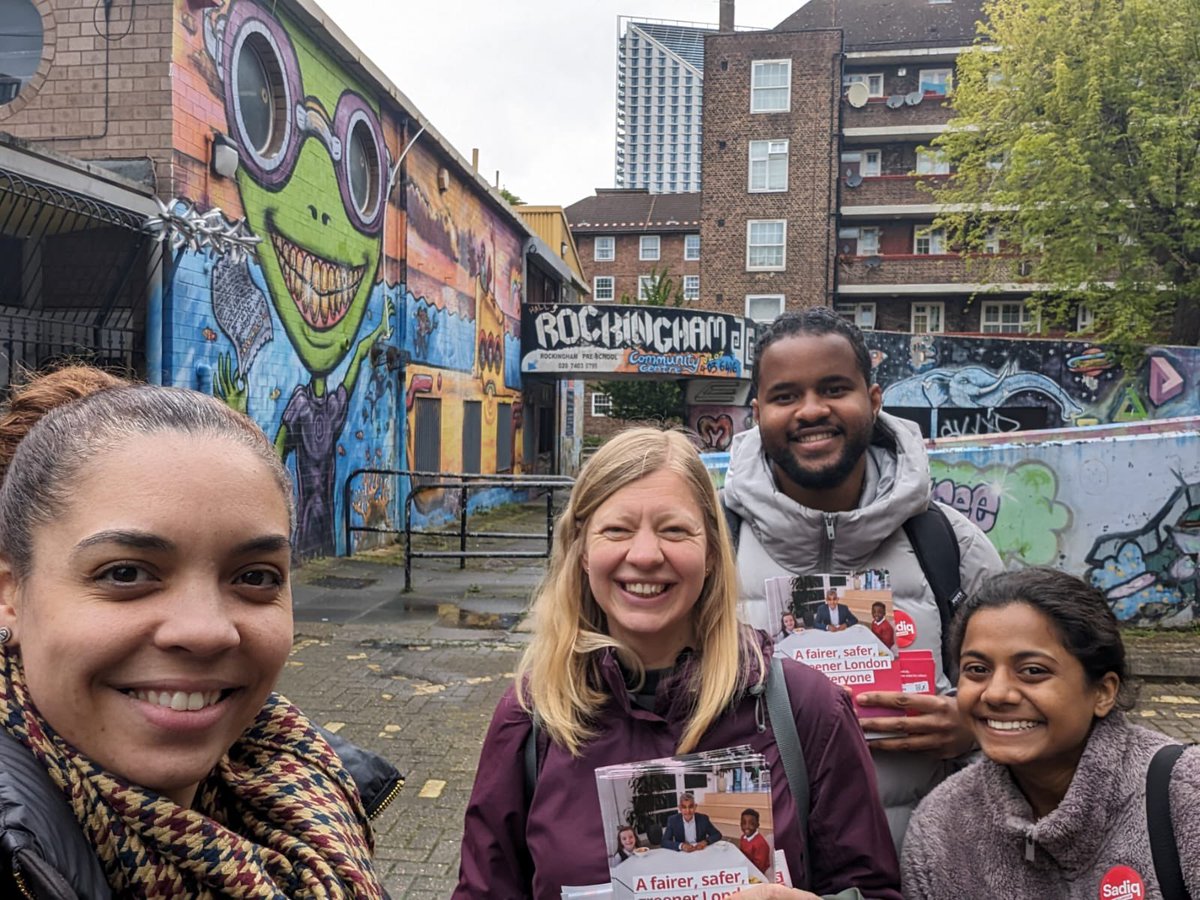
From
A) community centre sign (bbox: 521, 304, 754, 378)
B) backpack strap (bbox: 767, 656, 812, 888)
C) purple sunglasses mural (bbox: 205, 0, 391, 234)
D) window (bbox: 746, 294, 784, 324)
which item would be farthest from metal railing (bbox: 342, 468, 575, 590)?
window (bbox: 746, 294, 784, 324)

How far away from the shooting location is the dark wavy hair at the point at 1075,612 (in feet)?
6.07

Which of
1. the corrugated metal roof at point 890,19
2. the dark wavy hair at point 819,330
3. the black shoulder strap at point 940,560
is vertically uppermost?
the corrugated metal roof at point 890,19

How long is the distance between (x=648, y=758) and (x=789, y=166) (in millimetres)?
35776

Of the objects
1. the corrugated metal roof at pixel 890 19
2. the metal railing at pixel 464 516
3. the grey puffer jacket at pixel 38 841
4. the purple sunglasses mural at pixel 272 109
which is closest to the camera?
the grey puffer jacket at pixel 38 841

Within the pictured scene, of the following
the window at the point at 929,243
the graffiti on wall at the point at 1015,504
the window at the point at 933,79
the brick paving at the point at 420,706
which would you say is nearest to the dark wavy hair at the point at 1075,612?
the brick paving at the point at 420,706

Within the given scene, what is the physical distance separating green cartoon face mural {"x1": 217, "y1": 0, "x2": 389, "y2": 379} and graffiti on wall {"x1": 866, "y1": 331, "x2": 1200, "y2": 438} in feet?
46.5

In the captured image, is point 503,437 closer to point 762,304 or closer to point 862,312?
point 762,304

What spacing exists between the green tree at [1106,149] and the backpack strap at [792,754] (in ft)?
55.4

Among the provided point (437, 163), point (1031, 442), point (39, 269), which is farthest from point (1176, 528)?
point (437, 163)

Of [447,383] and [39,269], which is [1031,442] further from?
[447,383]

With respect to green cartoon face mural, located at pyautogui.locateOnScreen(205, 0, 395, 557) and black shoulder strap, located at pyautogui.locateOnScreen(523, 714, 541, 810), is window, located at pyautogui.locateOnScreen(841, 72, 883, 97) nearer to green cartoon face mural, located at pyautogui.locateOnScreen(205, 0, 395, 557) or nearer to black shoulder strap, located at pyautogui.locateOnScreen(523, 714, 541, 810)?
green cartoon face mural, located at pyautogui.locateOnScreen(205, 0, 395, 557)

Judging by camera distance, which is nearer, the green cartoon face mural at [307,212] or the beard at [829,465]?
the beard at [829,465]

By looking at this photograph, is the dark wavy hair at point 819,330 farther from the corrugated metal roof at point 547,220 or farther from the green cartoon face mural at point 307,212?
the corrugated metal roof at point 547,220

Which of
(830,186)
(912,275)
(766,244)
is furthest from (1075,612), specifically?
(912,275)
